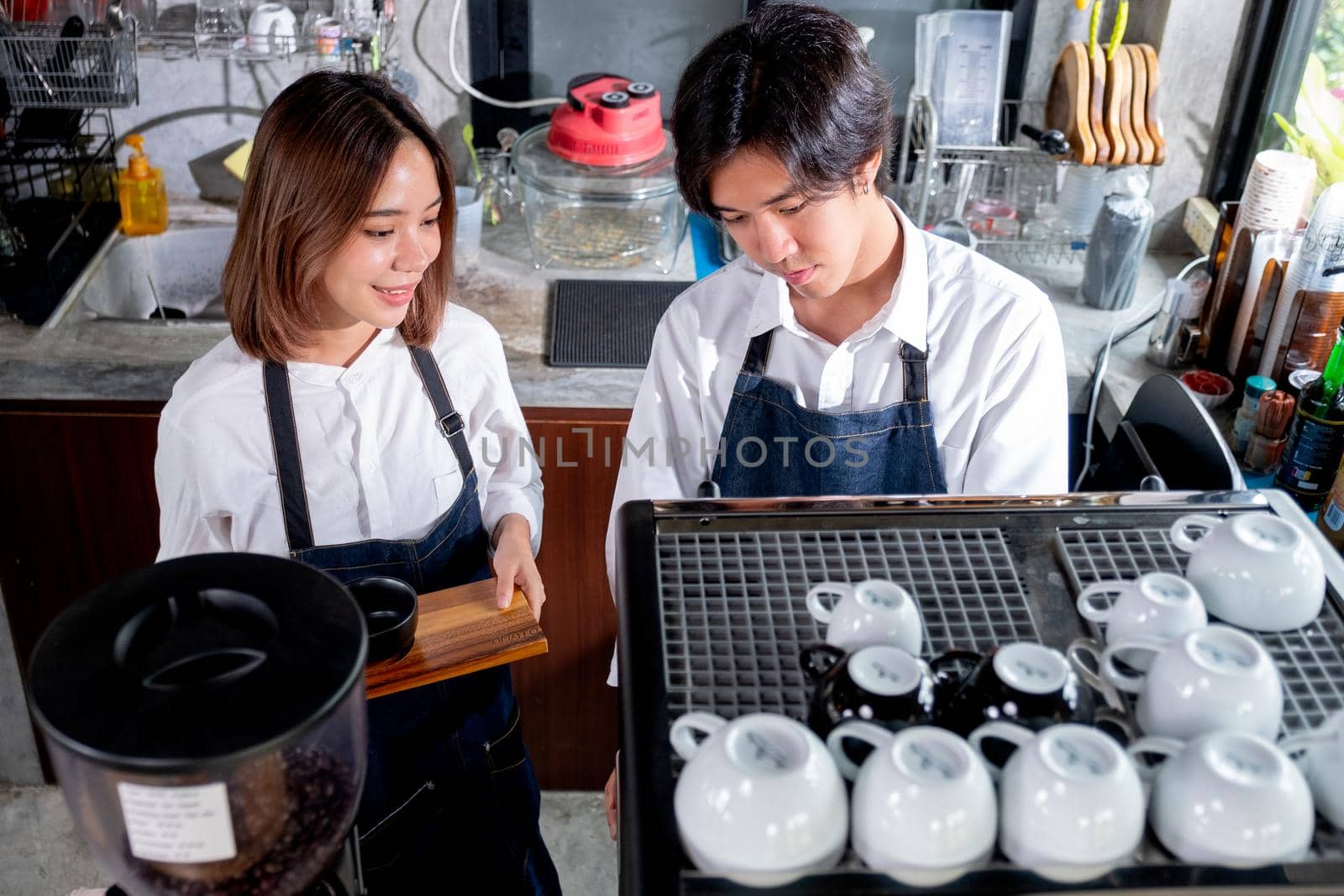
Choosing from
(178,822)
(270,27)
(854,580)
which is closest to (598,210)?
(270,27)

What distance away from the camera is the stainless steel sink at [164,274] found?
2385mm

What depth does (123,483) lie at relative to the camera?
2170 millimetres

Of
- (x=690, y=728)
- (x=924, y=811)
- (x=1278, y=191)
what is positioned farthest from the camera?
(x=1278, y=191)

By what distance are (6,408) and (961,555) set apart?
5.84 ft

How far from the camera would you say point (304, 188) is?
142 cm

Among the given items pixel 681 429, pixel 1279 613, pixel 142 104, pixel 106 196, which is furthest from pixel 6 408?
pixel 1279 613

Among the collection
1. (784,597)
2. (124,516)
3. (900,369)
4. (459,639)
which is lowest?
(124,516)

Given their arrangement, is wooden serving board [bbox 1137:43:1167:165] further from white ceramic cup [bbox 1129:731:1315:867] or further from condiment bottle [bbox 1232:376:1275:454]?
white ceramic cup [bbox 1129:731:1315:867]

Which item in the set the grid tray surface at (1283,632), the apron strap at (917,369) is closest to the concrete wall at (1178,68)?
the apron strap at (917,369)

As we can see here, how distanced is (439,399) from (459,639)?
0.56 m

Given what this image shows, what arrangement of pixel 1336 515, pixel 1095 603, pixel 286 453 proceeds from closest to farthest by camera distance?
pixel 1095 603
pixel 286 453
pixel 1336 515

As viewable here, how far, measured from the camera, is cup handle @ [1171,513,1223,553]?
88cm

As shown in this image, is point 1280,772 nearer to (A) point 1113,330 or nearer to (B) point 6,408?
(A) point 1113,330

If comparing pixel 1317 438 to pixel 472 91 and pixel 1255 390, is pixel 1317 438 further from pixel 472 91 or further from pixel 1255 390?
pixel 472 91
